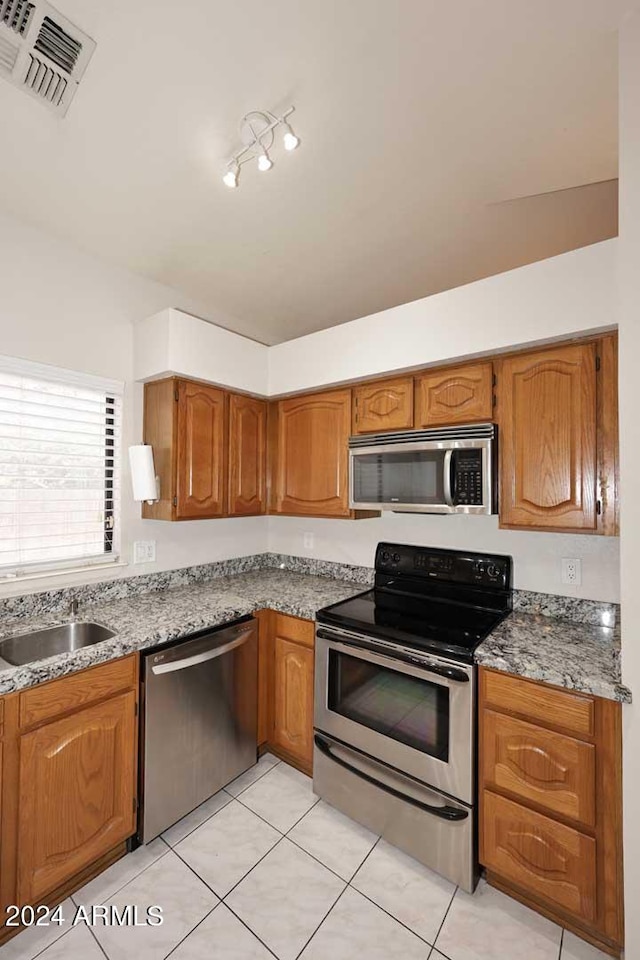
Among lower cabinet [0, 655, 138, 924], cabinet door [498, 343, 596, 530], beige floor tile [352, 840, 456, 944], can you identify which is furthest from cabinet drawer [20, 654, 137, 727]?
cabinet door [498, 343, 596, 530]

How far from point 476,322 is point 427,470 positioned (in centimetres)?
69

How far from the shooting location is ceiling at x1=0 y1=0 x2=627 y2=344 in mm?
1117

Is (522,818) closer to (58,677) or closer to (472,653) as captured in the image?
(472,653)

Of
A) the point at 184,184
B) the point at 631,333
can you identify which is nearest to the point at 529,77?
the point at 631,333

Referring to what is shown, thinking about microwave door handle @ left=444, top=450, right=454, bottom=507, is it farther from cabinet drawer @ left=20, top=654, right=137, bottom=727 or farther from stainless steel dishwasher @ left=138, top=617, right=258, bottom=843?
cabinet drawer @ left=20, top=654, right=137, bottom=727

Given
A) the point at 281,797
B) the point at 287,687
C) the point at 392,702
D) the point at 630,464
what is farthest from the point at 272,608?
the point at 630,464

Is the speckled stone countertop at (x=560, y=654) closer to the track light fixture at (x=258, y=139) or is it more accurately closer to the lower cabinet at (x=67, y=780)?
the lower cabinet at (x=67, y=780)

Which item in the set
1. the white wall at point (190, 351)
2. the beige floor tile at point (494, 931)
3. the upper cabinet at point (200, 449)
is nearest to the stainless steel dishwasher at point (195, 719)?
the upper cabinet at point (200, 449)

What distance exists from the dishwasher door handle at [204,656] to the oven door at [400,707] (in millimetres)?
399

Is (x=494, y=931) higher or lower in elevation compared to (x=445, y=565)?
lower

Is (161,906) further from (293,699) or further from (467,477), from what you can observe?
(467,477)

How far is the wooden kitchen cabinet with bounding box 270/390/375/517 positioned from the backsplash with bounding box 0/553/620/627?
0.47 metres

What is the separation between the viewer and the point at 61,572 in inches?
80.7

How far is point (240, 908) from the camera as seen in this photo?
1.52m
